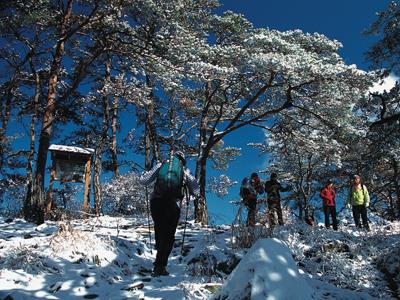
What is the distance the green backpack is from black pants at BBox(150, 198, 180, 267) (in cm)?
14

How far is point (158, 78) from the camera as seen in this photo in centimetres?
1123

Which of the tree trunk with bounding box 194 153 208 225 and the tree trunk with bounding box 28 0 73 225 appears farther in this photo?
the tree trunk with bounding box 194 153 208 225

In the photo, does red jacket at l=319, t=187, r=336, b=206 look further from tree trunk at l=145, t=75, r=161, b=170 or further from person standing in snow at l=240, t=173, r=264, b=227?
tree trunk at l=145, t=75, r=161, b=170

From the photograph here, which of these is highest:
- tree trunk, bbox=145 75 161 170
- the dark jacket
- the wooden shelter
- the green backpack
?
tree trunk, bbox=145 75 161 170

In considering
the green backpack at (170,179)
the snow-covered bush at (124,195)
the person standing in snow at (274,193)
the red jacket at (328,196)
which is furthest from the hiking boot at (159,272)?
the snow-covered bush at (124,195)

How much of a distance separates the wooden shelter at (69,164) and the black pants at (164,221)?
691 centimetres

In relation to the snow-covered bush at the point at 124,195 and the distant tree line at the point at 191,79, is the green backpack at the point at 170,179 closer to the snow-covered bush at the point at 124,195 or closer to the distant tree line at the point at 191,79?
the distant tree line at the point at 191,79

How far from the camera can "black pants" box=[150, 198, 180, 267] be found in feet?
18.8

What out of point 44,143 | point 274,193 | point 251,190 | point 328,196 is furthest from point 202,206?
point 44,143

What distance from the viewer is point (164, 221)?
576cm

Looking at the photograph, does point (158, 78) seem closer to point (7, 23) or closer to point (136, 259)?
point (7, 23)

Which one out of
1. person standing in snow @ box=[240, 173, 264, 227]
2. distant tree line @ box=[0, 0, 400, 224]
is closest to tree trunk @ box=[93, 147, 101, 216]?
distant tree line @ box=[0, 0, 400, 224]

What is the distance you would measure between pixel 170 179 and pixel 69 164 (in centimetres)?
719

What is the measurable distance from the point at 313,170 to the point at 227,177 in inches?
206
